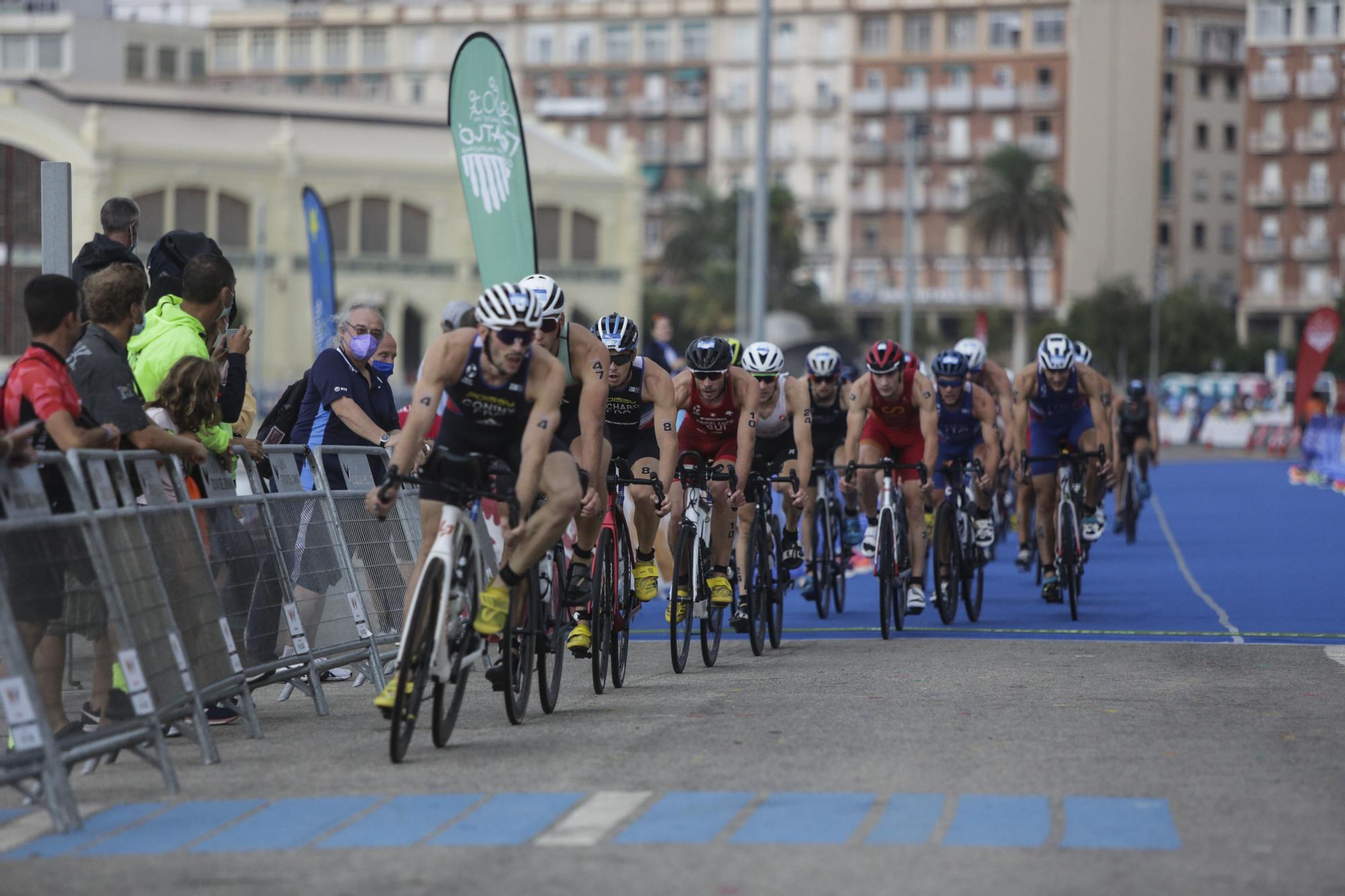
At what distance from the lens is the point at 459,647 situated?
879 cm

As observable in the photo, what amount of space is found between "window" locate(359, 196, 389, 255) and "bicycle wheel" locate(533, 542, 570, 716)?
82.3m

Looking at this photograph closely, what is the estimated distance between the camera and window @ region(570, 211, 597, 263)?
95.4 metres

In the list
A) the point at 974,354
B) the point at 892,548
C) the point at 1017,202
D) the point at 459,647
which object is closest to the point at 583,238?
the point at 1017,202

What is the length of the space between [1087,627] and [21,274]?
76.3m

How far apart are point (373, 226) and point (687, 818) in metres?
86.2

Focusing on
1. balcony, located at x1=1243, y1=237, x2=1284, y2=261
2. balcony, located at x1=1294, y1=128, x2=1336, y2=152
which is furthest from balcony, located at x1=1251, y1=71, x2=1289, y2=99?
balcony, located at x1=1243, y1=237, x2=1284, y2=261

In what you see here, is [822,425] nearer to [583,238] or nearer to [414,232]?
[414,232]

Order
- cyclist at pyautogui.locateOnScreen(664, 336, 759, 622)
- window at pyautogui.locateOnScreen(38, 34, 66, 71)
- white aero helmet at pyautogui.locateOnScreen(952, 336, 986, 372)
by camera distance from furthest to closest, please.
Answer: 1. window at pyautogui.locateOnScreen(38, 34, 66, 71)
2. white aero helmet at pyautogui.locateOnScreen(952, 336, 986, 372)
3. cyclist at pyautogui.locateOnScreen(664, 336, 759, 622)

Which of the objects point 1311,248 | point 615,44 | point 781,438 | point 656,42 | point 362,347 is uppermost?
point 656,42

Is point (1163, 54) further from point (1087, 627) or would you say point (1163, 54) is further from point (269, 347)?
point (1087, 627)

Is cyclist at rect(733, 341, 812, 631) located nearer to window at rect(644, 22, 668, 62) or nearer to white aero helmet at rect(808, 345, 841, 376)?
white aero helmet at rect(808, 345, 841, 376)

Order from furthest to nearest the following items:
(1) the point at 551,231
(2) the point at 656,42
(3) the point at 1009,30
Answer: (2) the point at 656,42
(3) the point at 1009,30
(1) the point at 551,231

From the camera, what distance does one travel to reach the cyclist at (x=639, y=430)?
11.5 m

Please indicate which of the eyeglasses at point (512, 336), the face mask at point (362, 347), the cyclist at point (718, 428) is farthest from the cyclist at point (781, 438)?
the eyeglasses at point (512, 336)
